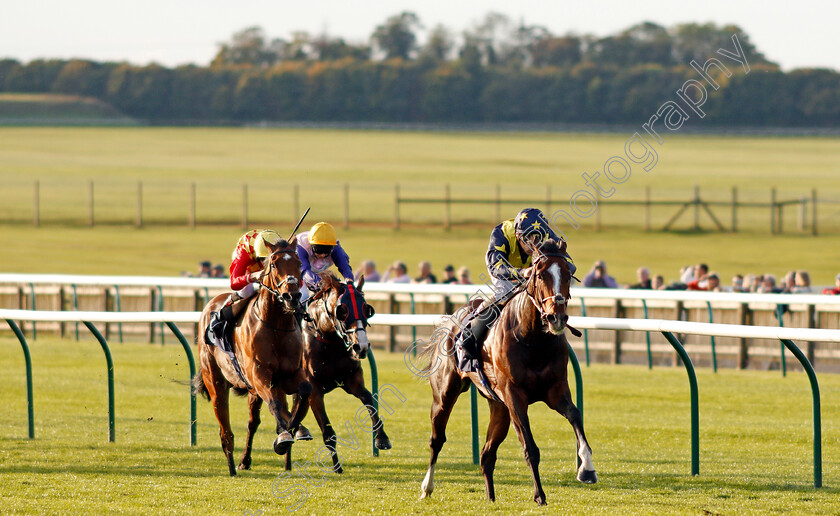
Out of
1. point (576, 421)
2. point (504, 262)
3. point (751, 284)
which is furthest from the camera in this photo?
point (751, 284)

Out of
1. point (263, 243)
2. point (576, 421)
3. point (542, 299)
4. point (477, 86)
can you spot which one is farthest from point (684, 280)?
point (477, 86)

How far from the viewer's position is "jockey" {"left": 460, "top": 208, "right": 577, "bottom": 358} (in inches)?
239

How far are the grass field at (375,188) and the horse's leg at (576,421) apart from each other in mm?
17624

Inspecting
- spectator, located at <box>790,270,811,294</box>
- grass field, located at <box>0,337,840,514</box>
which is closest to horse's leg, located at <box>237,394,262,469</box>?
grass field, located at <box>0,337,840,514</box>

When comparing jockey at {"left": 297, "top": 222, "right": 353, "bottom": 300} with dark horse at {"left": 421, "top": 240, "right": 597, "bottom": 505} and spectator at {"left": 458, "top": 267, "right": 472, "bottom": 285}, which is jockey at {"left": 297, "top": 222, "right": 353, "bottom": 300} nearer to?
dark horse at {"left": 421, "top": 240, "right": 597, "bottom": 505}

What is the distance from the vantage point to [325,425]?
23.0 feet

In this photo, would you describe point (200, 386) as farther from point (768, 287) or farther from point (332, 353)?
point (768, 287)

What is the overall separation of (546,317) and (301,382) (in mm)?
1852

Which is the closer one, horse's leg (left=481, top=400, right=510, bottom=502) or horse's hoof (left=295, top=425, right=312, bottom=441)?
horse's leg (left=481, top=400, right=510, bottom=502)

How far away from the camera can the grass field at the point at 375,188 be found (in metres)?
27.8

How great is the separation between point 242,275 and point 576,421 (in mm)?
2521

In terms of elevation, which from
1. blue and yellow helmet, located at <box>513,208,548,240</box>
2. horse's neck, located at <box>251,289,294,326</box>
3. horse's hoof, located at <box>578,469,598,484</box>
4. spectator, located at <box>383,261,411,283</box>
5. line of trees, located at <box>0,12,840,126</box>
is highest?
line of trees, located at <box>0,12,840,126</box>

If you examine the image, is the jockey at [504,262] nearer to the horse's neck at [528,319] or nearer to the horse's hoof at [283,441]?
the horse's neck at [528,319]

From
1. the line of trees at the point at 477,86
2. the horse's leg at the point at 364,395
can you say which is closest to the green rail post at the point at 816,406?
the horse's leg at the point at 364,395
